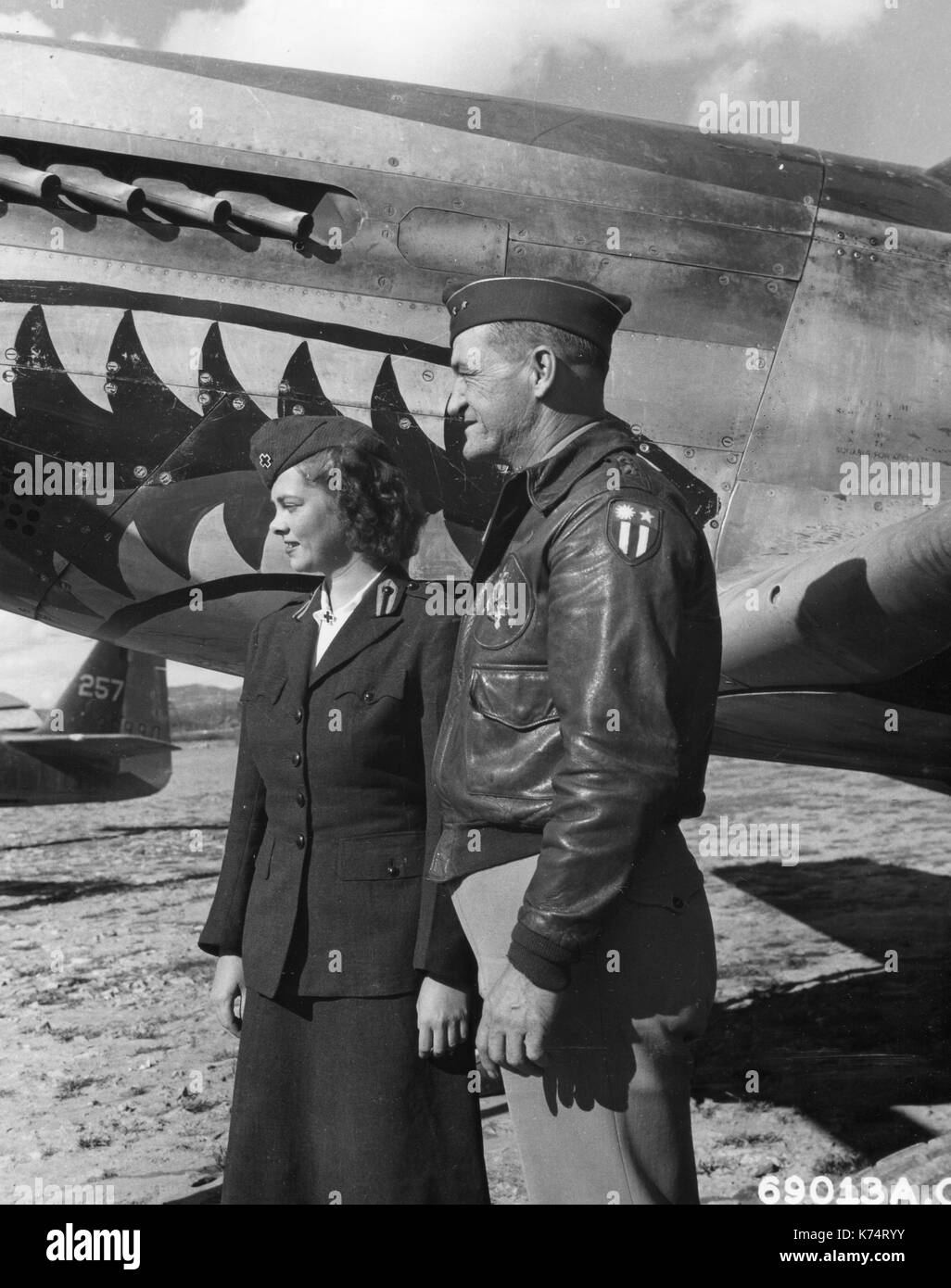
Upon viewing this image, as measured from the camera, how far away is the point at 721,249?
2924mm

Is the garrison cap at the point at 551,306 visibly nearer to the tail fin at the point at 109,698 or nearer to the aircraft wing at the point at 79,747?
the aircraft wing at the point at 79,747

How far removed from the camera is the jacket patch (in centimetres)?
151

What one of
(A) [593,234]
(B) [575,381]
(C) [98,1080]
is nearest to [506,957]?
(B) [575,381]

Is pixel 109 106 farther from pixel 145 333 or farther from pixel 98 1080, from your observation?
pixel 98 1080

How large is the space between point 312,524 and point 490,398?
1.30ft

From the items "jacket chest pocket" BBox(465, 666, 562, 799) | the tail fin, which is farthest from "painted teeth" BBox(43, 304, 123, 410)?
the tail fin

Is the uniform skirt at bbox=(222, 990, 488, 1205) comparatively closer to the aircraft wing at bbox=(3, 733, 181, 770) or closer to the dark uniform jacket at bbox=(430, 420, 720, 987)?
the dark uniform jacket at bbox=(430, 420, 720, 987)

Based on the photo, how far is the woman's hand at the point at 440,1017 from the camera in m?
1.74

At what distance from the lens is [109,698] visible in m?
12.1

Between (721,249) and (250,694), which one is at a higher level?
(721,249)

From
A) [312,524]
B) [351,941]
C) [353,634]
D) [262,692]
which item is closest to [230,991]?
[351,941]

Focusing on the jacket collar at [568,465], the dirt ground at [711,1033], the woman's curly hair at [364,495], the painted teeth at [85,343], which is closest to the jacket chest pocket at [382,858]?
the woman's curly hair at [364,495]

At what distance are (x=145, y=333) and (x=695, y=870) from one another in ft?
5.98

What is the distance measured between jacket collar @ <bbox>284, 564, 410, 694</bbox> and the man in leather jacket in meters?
0.20
